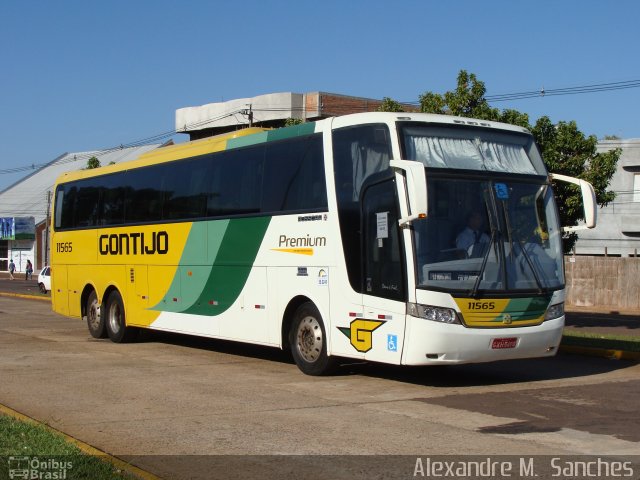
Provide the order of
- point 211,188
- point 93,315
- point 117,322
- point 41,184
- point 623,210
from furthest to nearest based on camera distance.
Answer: point 41,184 < point 623,210 < point 93,315 < point 117,322 < point 211,188

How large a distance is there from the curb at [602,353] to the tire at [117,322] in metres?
8.81

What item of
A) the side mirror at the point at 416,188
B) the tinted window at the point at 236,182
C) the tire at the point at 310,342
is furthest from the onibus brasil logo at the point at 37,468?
the tinted window at the point at 236,182

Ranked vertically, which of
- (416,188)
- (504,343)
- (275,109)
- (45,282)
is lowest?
(45,282)

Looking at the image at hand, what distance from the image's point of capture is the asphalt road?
308 inches

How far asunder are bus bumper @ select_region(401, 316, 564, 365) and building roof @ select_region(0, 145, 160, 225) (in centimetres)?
6405

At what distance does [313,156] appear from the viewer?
42.8 ft

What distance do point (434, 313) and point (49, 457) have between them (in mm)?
5513

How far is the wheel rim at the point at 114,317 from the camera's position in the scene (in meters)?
18.7

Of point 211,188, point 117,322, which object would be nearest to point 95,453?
point 211,188

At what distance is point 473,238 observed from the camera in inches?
451

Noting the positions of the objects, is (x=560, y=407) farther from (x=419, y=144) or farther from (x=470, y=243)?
(x=419, y=144)

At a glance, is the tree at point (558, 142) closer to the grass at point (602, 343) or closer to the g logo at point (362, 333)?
the grass at point (602, 343)

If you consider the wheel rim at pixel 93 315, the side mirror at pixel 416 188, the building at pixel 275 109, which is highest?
the building at pixel 275 109

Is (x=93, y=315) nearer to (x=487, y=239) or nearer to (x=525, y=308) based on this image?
(x=487, y=239)
